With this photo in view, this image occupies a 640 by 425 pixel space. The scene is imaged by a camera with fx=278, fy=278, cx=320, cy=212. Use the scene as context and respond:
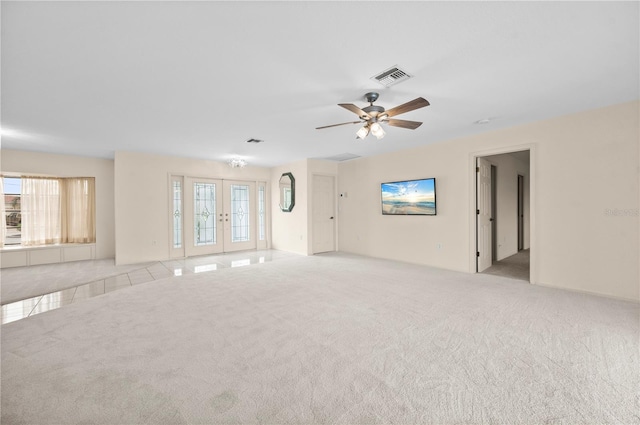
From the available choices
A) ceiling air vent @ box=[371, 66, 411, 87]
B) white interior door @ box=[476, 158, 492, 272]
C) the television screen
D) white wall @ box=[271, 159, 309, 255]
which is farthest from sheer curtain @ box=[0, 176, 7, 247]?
white interior door @ box=[476, 158, 492, 272]

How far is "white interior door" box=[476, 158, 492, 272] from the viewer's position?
16.6ft

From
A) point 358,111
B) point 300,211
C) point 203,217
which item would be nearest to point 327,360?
point 358,111

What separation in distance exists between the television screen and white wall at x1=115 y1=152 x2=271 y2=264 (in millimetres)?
4863

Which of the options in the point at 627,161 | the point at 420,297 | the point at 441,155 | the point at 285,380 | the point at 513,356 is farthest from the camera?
the point at 441,155

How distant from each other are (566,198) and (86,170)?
954 centimetres

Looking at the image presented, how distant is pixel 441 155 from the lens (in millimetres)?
5465

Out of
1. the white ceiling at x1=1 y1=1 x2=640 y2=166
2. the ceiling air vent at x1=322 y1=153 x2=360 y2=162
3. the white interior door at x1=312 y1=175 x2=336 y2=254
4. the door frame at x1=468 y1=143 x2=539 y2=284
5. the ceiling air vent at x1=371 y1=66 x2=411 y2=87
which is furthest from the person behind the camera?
the white interior door at x1=312 y1=175 x2=336 y2=254

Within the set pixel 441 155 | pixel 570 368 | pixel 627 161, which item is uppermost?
pixel 441 155

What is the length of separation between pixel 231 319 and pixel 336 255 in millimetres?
4273

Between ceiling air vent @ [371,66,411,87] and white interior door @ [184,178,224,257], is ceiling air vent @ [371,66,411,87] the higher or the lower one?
the higher one

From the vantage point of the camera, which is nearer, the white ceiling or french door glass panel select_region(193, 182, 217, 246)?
the white ceiling

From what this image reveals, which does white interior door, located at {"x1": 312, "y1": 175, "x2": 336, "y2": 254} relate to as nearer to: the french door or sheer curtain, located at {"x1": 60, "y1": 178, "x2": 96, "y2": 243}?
the french door

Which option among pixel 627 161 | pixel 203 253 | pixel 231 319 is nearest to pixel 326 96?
pixel 231 319

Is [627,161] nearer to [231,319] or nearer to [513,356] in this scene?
[513,356]
